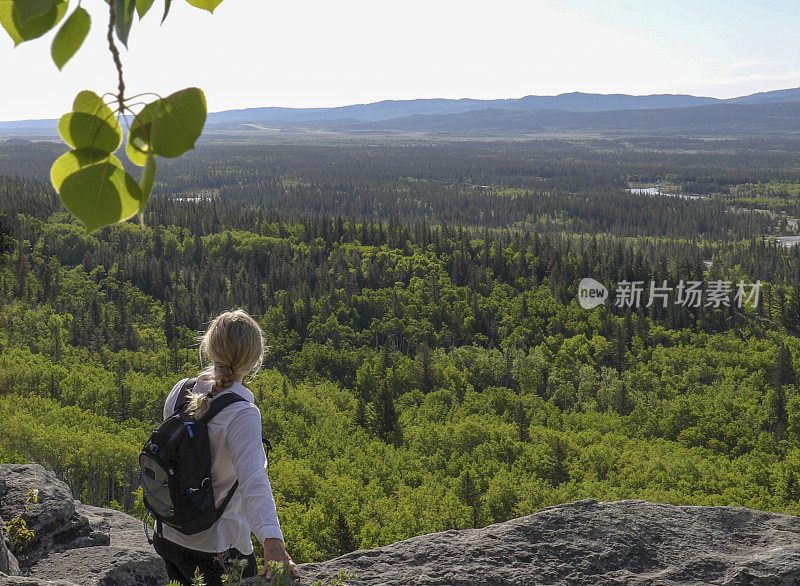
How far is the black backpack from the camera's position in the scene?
2.76m

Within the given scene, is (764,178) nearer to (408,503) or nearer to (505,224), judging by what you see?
(505,224)

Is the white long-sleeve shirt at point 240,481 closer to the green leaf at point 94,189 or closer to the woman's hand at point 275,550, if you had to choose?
the woman's hand at point 275,550

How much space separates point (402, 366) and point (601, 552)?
52.9 m

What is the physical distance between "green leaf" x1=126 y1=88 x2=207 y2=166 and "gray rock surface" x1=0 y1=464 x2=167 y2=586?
4.09 m

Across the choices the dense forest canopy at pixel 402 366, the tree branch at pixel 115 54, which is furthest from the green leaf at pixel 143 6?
the dense forest canopy at pixel 402 366

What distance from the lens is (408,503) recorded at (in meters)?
32.6

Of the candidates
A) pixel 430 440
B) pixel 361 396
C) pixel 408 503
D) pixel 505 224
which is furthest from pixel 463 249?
pixel 505 224

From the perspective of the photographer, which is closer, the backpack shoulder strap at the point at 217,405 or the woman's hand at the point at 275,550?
the woman's hand at the point at 275,550

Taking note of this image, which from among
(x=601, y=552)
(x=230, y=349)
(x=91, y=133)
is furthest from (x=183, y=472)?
(x=601, y=552)

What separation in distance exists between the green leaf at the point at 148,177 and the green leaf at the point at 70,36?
0.43ft

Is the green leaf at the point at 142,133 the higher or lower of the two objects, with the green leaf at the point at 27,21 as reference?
lower

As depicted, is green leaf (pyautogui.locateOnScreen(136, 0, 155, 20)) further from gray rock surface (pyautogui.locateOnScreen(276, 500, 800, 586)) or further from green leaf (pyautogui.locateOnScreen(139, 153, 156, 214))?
gray rock surface (pyautogui.locateOnScreen(276, 500, 800, 586))

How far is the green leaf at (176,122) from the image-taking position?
63 centimetres

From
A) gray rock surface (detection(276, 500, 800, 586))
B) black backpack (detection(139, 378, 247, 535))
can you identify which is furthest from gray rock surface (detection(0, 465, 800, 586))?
black backpack (detection(139, 378, 247, 535))
